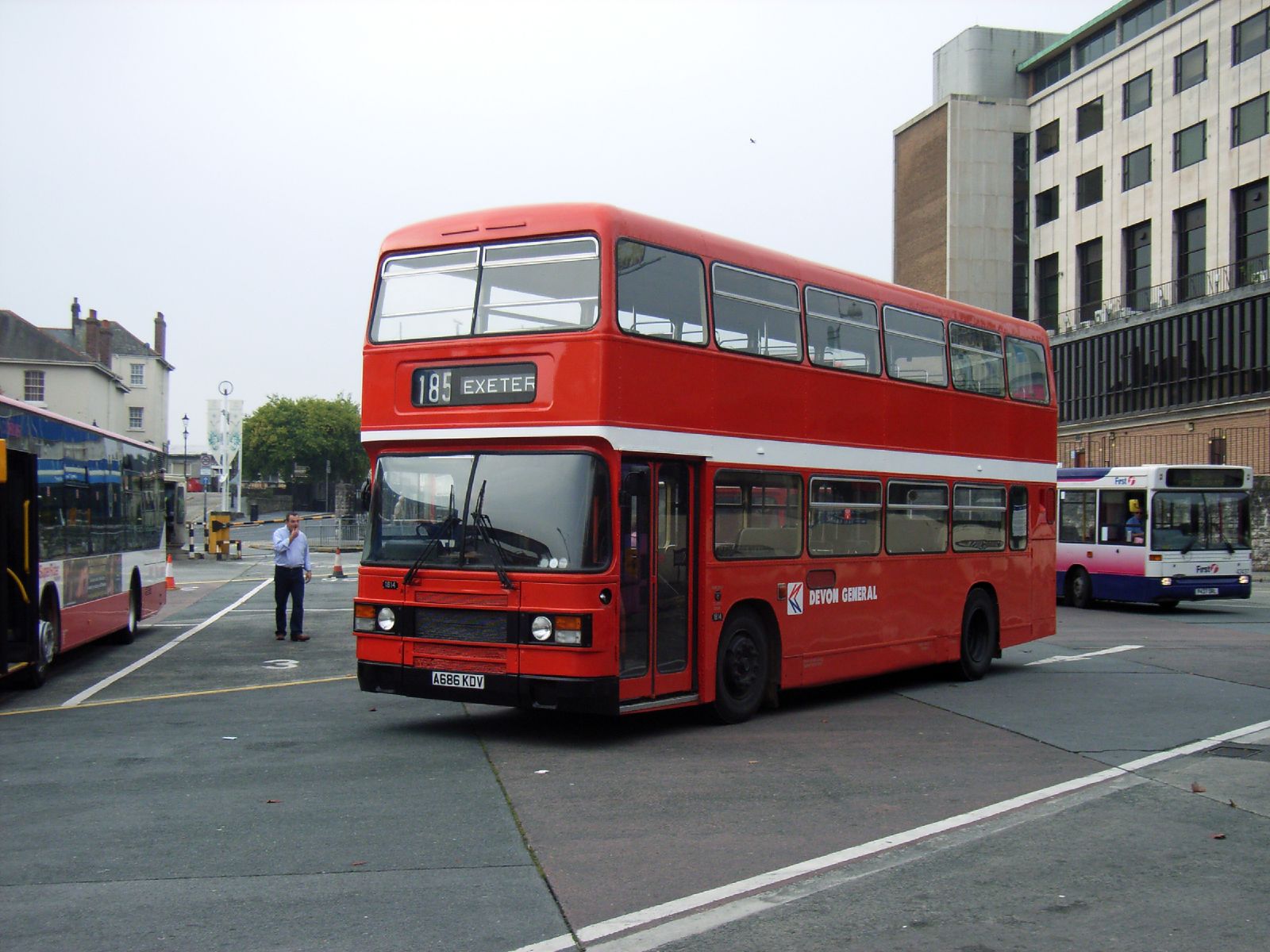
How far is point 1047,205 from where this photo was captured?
205 ft

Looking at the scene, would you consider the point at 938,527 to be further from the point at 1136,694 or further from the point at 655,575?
the point at 655,575

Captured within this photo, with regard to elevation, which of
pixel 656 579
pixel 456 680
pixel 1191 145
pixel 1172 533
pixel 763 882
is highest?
pixel 1191 145

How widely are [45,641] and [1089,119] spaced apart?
5525 cm

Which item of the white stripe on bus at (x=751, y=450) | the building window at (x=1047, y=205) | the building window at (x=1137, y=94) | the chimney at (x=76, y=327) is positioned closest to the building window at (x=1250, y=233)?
the building window at (x=1137, y=94)

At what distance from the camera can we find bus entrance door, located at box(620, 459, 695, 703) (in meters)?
10.5

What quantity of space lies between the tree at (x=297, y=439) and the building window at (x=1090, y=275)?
77407 millimetres

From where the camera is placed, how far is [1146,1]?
186ft

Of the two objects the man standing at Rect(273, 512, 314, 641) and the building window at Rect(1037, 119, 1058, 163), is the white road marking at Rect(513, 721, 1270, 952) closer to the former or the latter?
the man standing at Rect(273, 512, 314, 641)

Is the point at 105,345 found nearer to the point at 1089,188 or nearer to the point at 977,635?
the point at 1089,188

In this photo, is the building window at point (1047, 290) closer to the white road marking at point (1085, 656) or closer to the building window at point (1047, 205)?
the building window at point (1047, 205)

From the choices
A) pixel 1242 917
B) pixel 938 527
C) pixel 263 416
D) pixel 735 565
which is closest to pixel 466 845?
pixel 1242 917

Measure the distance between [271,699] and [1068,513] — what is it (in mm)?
19567

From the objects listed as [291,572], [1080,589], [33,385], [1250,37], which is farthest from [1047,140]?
[33,385]

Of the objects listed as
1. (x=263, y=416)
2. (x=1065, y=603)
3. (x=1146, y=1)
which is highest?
(x=1146, y=1)
